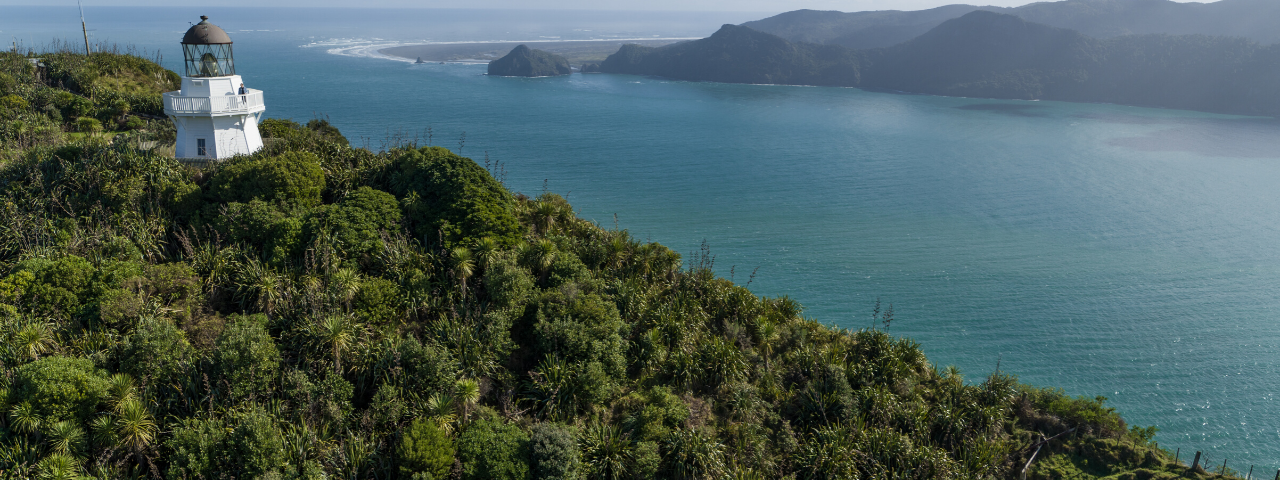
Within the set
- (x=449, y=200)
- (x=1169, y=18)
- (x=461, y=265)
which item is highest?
(x=1169, y=18)

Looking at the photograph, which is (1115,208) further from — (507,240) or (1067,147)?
(507,240)

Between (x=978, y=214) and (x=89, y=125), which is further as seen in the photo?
(x=978, y=214)

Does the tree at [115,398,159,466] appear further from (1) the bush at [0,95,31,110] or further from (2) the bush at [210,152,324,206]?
(1) the bush at [0,95,31,110]

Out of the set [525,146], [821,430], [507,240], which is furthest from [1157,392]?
[525,146]

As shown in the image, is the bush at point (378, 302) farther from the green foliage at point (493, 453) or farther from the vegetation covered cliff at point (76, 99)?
the vegetation covered cliff at point (76, 99)

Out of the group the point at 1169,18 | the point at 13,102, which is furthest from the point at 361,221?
the point at 1169,18

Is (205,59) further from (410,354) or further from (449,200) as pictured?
(410,354)
